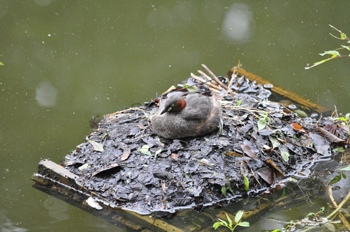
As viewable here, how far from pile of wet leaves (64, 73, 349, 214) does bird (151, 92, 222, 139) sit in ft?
0.40

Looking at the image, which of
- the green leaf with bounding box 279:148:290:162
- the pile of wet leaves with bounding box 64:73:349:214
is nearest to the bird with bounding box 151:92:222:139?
the pile of wet leaves with bounding box 64:73:349:214

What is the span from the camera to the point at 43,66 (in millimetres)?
5469

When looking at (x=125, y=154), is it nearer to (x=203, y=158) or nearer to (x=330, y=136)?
(x=203, y=158)

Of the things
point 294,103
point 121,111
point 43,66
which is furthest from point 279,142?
point 43,66

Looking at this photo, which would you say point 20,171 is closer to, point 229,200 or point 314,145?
point 229,200

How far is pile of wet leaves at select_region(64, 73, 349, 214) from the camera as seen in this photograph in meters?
3.25

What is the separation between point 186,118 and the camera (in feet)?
11.7

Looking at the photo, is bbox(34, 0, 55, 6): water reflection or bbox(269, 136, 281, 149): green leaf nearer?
bbox(269, 136, 281, 149): green leaf

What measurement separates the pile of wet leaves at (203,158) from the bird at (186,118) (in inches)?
4.8

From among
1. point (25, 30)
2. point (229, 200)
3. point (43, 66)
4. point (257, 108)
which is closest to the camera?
point (229, 200)

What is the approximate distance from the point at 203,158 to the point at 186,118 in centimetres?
52

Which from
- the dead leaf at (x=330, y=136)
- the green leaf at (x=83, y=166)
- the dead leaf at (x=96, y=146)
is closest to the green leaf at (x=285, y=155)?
the dead leaf at (x=330, y=136)

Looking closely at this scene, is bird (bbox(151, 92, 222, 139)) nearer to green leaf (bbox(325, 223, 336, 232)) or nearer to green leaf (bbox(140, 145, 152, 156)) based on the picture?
green leaf (bbox(140, 145, 152, 156))

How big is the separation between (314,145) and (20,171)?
3.86 meters
